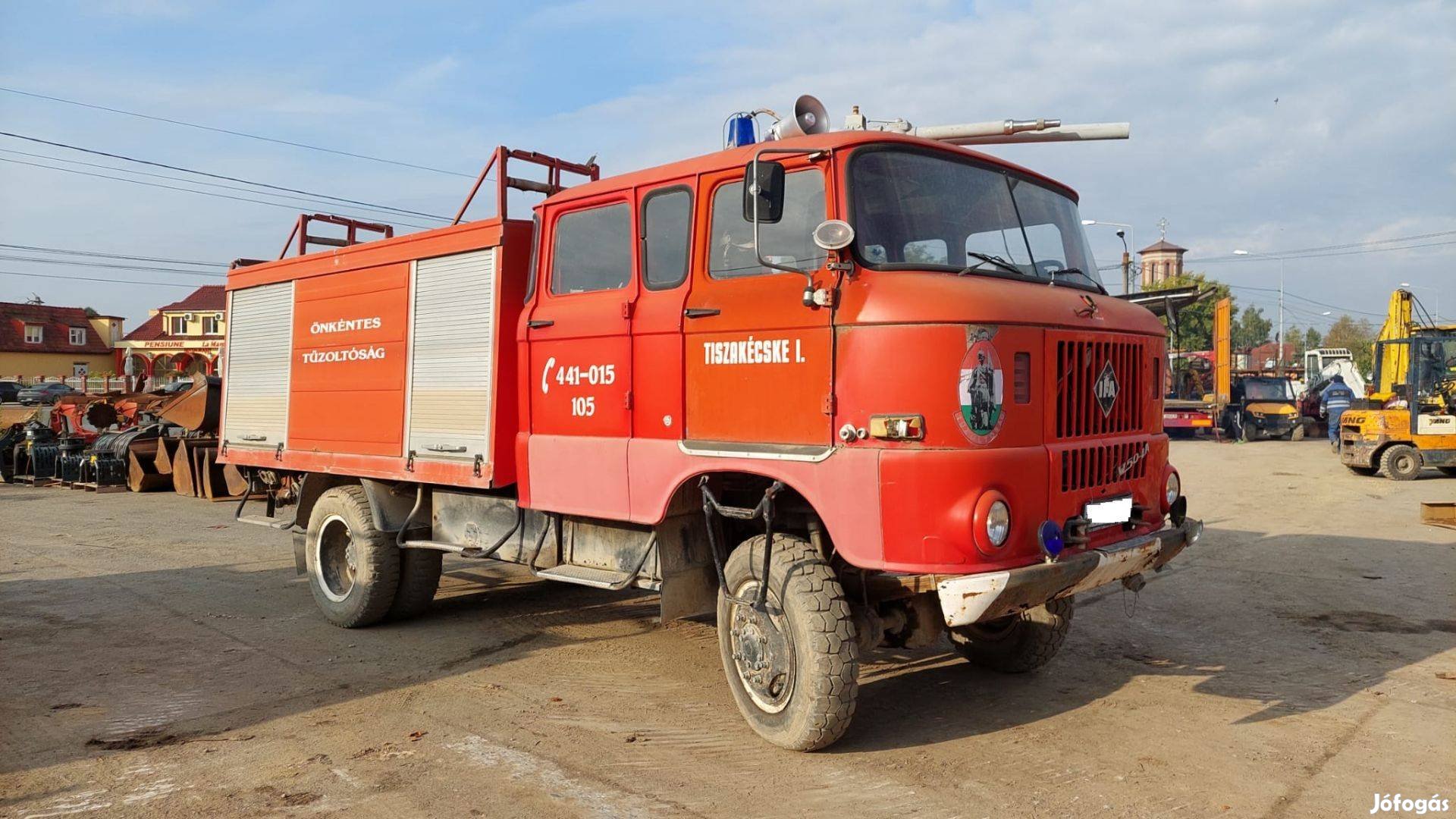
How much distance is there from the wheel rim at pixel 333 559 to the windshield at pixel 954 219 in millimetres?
4789

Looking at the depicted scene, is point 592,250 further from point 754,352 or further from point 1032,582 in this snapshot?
point 1032,582

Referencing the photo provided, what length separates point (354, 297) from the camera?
7344 millimetres

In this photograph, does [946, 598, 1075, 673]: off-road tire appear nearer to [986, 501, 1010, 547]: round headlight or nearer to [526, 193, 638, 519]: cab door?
[986, 501, 1010, 547]: round headlight

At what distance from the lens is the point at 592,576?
568 cm

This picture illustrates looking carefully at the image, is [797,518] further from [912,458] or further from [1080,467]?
[1080,467]

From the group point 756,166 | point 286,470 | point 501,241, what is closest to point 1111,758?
point 756,166

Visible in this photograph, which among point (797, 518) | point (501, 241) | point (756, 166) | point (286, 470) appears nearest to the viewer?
point (756, 166)

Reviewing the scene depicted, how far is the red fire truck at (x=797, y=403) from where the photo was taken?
14.1 feet

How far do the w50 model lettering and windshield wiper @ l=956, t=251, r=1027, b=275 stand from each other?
87 centimetres

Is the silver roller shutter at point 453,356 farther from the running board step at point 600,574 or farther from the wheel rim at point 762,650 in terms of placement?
the wheel rim at point 762,650

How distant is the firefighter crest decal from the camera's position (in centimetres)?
424

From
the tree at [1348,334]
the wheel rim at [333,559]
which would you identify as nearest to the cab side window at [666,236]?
the wheel rim at [333,559]

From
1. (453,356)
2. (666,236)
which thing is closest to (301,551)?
(453,356)

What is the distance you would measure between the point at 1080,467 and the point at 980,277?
39.2 inches
